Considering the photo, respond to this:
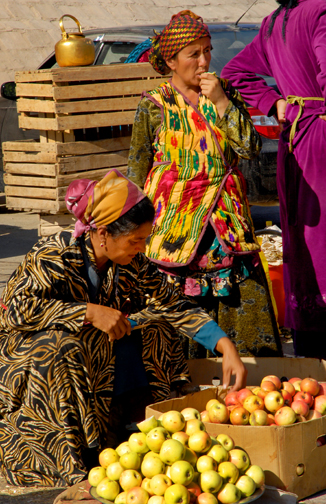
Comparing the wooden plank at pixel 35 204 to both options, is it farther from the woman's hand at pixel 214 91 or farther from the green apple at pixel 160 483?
the green apple at pixel 160 483

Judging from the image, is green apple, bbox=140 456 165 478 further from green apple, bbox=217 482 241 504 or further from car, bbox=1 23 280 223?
car, bbox=1 23 280 223

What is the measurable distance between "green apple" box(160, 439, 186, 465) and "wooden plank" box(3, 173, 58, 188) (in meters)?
2.95

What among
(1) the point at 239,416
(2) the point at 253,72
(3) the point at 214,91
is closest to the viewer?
(1) the point at 239,416

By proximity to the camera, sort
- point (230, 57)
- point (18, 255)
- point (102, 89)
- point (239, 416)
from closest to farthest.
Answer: point (239, 416) → point (102, 89) → point (230, 57) → point (18, 255)

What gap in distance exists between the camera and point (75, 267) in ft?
8.69

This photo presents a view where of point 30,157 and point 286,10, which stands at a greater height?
point 286,10

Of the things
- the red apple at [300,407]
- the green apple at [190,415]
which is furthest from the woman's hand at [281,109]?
the green apple at [190,415]

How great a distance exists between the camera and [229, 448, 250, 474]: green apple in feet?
6.91

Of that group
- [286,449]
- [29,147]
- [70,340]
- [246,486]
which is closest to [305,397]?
[286,449]

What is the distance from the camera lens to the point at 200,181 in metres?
3.11

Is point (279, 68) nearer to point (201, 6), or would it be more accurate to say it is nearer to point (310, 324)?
point (310, 324)

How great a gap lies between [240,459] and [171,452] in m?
0.26

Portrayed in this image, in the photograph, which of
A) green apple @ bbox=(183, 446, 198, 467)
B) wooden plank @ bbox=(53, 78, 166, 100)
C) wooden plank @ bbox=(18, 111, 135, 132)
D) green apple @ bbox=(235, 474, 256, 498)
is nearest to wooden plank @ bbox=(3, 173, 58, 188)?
wooden plank @ bbox=(18, 111, 135, 132)

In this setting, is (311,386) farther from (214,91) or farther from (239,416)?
(214,91)
